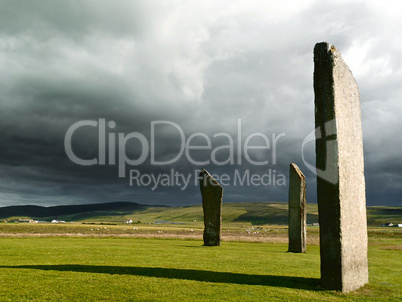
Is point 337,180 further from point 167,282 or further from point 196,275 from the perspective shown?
point 167,282

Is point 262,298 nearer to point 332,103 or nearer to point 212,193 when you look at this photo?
point 332,103

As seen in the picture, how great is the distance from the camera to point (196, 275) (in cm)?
1043

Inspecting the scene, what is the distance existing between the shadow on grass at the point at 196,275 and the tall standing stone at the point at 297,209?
10.2 m

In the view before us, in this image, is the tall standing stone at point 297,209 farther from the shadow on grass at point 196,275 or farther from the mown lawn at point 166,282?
the shadow on grass at point 196,275

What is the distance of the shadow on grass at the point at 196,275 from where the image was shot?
9.55 meters

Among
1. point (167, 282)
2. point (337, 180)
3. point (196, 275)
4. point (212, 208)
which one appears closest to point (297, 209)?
point (212, 208)

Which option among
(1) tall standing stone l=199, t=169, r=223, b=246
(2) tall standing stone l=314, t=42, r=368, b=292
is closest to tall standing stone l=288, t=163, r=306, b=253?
(1) tall standing stone l=199, t=169, r=223, b=246

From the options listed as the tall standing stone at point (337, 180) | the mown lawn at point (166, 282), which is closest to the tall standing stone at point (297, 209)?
the mown lawn at point (166, 282)

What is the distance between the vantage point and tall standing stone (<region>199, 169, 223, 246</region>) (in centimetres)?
2398

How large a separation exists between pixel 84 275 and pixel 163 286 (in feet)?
9.05

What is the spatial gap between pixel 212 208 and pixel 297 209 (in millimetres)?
6286

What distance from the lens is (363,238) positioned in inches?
378

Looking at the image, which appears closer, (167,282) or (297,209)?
(167,282)

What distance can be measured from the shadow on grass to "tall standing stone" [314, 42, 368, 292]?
0.96 meters
